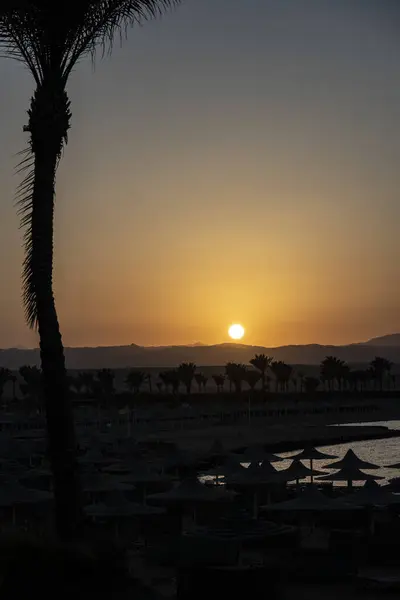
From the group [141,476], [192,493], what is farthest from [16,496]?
[141,476]

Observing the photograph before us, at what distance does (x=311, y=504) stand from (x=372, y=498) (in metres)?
1.29

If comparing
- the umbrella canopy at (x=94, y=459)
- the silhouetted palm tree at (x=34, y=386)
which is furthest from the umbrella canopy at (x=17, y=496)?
the silhouetted palm tree at (x=34, y=386)

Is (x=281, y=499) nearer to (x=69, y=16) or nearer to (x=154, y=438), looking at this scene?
(x=69, y=16)

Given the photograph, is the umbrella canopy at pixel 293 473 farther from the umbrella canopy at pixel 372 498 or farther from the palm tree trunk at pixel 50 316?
the palm tree trunk at pixel 50 316

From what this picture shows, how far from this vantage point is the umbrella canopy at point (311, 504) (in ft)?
66.1

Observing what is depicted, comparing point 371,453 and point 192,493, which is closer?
point 192,493

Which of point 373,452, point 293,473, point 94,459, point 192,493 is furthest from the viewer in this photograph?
point 373,452

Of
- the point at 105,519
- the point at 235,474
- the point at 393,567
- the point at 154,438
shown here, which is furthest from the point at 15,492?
the point at 154,438

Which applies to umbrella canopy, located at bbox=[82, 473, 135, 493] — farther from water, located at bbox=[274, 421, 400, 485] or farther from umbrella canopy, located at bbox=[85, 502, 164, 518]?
water, located at bbox=[274, 421, 400, 485]

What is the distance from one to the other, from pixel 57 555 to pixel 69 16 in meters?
7.34

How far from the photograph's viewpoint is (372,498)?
2042cm

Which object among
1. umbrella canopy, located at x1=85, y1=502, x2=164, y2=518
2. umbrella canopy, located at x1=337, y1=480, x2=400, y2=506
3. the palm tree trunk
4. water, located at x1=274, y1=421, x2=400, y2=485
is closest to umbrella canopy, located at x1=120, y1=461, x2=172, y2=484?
umbrella canopy, located at x1=85, y1=502, x2=164, y2=518

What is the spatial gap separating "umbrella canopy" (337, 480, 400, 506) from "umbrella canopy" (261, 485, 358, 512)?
1.25 ft

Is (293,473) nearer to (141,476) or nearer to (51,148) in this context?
(141,476)
